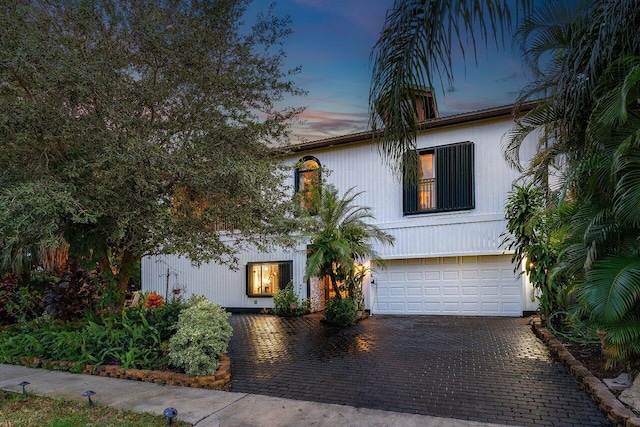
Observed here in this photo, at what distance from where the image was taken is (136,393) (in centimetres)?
588

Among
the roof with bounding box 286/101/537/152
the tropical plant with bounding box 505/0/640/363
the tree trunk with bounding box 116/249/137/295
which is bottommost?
the tree trunk with bounding box 116/249/137/295

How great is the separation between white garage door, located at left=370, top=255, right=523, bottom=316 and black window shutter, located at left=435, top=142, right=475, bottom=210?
72.8 inches

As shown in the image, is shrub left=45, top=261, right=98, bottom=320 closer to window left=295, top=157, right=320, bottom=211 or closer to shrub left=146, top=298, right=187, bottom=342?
shrub left=146, top=298, right=187, bottom=342

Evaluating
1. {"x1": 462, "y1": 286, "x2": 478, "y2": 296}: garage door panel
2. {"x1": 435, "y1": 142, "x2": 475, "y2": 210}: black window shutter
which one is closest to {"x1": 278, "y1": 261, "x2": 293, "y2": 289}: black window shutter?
{"x1": 435, "y1": 142, "x2": 475, "y2": 210}: black window shutter

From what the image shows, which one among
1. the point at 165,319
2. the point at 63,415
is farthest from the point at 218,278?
the point at 63,415

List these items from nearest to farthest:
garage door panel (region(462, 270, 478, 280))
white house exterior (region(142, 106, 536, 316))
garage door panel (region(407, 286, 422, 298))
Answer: white house exterior (region(142, 106, 536, 316)) < garage door panel (region(462, 270, 478, 280)) < garage door panel (region(407, 286, 422, 298))

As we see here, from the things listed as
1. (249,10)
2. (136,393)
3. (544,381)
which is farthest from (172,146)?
(544,381)

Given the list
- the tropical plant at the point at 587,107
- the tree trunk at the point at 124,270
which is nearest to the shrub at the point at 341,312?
the tree trunk at the point at 124,270

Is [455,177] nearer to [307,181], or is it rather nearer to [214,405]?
[307,181]

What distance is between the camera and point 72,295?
31.1 feet

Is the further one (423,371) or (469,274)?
(469,274)

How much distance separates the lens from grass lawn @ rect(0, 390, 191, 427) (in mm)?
4785

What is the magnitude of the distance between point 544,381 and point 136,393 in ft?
19.1

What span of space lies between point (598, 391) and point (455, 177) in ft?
27.7
